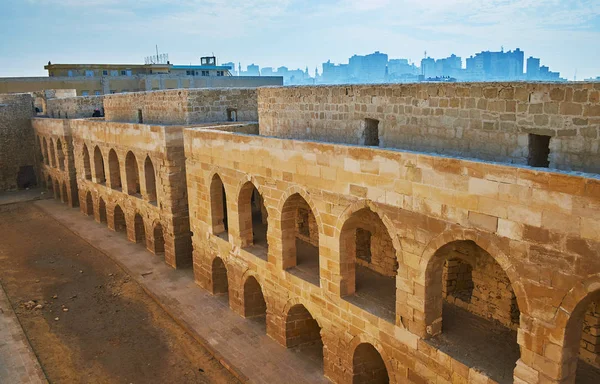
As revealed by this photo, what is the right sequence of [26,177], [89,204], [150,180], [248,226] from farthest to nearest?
1. [26,177]
2. [89,204]
3. [150,180]
4. [248,226]

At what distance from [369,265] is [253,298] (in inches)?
124

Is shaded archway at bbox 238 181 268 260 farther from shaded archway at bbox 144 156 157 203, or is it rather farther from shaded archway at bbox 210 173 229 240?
shaded archway at bbox 144 156 157 203

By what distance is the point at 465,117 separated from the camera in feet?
29.8

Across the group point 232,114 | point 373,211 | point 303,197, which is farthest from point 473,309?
point 232,114

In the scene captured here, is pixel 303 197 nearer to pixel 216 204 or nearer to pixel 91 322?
pixel 216 204

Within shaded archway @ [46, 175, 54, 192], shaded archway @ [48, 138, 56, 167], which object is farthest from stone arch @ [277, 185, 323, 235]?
shaded archway @ [46, 175, 54, 192]

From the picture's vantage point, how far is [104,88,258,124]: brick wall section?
57.1ft

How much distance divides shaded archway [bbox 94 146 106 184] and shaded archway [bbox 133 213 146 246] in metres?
4.25

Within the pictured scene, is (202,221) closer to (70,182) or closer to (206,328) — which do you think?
(206,328)

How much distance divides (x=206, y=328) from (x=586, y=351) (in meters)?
8.08

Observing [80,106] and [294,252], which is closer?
[294,252]

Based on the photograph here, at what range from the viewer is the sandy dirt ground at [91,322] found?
11.0 metres

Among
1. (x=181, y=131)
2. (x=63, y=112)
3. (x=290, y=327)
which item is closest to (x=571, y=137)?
(x=290, y=327)

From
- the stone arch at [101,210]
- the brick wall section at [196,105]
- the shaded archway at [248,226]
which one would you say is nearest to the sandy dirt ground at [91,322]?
the stone arch at [101,210]
